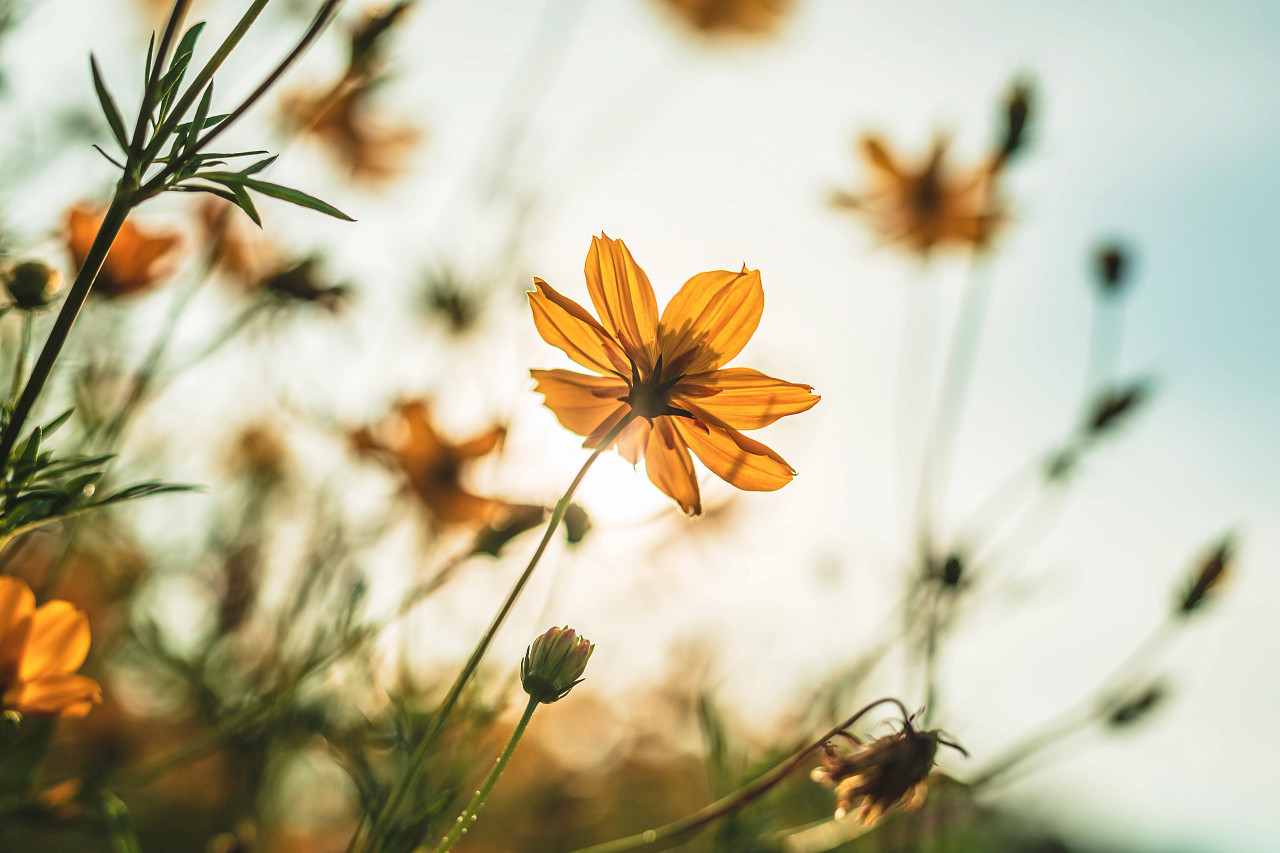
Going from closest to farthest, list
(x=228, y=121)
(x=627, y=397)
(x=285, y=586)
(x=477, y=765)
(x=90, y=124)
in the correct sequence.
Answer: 1. (x=228, y=121)
2. (x=627, y=397)
3. (x=477, y=765)
4. (x=90, y=124)
5. (x=285, y=586)

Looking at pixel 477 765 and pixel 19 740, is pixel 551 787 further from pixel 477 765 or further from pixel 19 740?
pixel 19 740

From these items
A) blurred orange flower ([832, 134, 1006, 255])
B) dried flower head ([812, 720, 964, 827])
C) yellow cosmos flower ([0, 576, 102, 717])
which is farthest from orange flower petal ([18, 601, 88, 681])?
blurred orange flower ([832, 134, 1006, 255])

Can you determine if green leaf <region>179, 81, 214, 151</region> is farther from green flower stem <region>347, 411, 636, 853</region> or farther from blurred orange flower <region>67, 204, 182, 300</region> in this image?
blurred orange flower <region>67, 204, 182, 300</region>

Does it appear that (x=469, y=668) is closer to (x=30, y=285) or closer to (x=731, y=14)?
(x=30, y=285)

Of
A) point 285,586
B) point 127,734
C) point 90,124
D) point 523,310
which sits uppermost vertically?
point 90,124

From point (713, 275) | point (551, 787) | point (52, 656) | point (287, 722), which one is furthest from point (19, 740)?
point (551, 787)

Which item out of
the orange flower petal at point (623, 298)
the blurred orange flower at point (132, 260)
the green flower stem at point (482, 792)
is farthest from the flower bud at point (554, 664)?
the blurred orange flower at point (132, 260)
